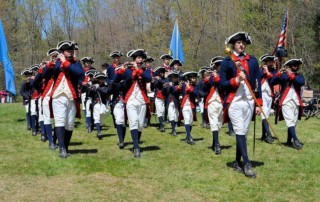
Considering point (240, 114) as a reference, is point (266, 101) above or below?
above

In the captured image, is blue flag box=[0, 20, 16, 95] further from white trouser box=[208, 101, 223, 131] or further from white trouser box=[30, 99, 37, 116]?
white trouser box=[208, 101, 223, 131]

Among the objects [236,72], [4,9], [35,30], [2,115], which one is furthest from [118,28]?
[236,72]

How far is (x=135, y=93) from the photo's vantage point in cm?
934

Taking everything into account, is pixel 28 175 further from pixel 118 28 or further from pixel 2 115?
pixel 118 28

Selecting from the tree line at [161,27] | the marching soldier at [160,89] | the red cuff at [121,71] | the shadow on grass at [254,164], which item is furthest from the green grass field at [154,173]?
the tree line at [161,27]

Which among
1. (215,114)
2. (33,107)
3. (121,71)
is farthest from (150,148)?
(33,107)

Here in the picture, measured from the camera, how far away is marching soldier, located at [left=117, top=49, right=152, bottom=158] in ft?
30.5

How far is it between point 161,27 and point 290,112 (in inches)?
1326

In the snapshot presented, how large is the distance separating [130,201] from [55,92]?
11.6 ft

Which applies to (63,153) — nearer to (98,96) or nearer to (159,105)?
(98,96)

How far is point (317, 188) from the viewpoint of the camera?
675 cm

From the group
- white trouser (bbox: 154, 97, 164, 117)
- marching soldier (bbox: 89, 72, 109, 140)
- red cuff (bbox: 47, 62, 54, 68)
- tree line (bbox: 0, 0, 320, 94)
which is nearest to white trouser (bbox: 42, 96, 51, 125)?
red cuff (bbox: 47, 62, 54, 68)

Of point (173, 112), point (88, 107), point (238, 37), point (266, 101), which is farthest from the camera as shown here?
point (88, 107)

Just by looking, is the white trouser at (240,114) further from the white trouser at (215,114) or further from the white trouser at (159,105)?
the white trouser at (159,105)
